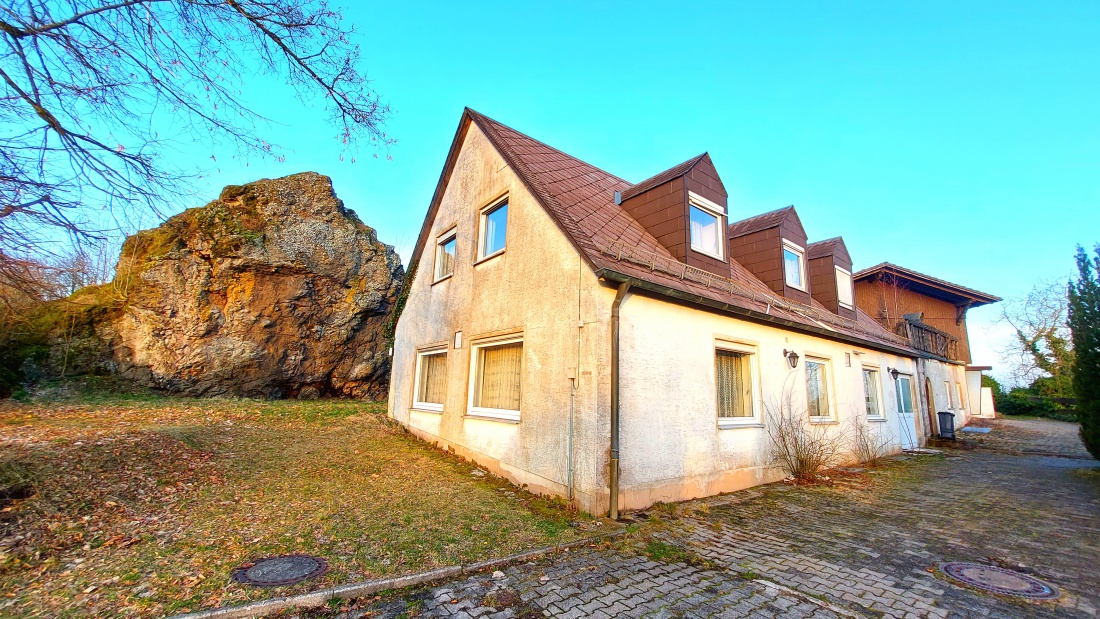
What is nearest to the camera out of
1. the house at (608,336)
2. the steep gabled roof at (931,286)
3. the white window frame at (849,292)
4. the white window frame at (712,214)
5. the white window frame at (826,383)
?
the house at (608,336)

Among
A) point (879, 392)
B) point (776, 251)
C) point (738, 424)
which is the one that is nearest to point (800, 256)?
point (776, 251)

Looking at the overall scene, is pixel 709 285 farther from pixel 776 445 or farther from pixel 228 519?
pixel 228 519

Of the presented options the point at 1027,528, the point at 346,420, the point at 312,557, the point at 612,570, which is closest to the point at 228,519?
the point at 312,557

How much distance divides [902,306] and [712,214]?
1670cm

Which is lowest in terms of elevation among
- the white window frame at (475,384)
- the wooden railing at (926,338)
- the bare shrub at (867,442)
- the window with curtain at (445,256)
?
the bare shrub at (867,442)

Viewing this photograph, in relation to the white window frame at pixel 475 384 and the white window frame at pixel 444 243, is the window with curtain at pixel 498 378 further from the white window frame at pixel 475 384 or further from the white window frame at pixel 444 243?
the white window frame at pixel 444 243

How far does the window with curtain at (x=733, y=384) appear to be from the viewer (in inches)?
304

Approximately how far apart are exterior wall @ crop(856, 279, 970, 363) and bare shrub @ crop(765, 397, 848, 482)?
13.0 metres

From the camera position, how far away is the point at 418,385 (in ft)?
36.0

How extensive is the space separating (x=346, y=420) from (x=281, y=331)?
6.22 metres

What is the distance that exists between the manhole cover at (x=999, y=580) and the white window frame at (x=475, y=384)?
527 cm

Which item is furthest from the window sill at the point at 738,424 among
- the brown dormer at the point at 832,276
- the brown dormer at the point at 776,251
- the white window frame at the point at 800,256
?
the brown dormer at the point at 832,276

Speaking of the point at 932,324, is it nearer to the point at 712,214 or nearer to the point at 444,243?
the point at 712,214

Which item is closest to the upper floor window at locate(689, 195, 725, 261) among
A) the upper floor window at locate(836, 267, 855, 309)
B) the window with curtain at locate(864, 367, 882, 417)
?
the window with curtain at locate(864, 367, 882, 417)
